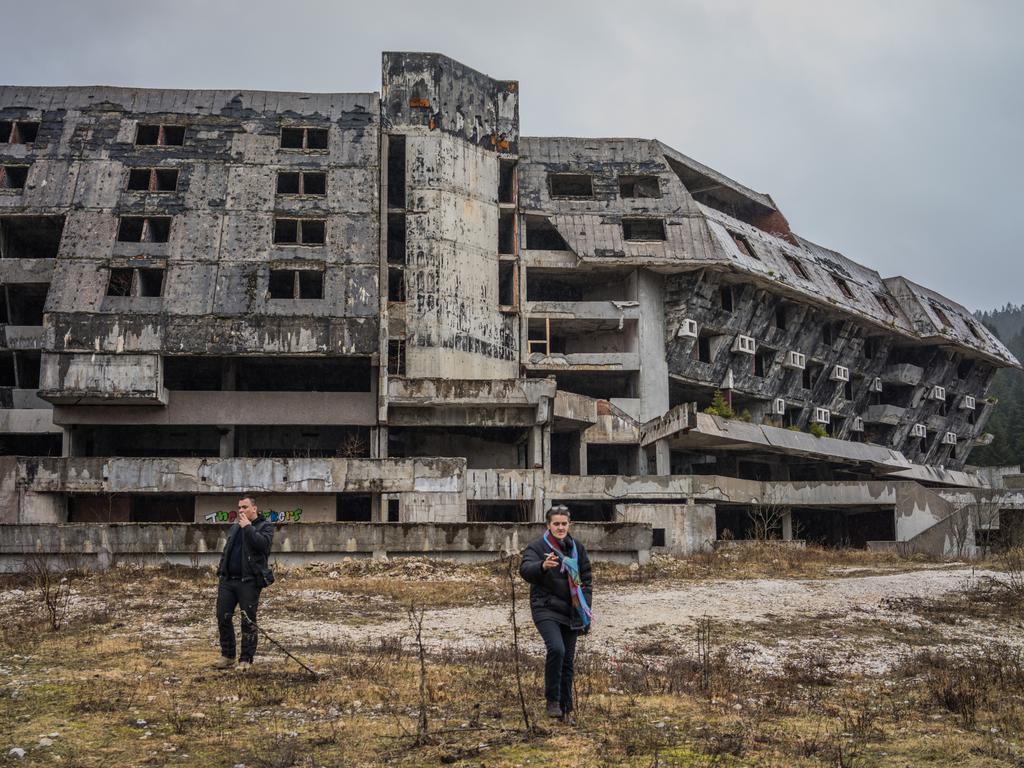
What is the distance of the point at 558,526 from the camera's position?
358 inches

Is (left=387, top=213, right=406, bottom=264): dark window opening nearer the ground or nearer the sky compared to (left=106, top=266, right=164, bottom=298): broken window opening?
nearer the sky

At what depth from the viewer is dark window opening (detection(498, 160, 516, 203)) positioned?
157 ft

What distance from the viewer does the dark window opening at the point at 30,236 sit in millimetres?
42975

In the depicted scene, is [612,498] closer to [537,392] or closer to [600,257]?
[537,392]

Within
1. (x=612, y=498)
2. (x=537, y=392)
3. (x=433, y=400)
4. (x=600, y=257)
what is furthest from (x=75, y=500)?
(x=600, y=257)

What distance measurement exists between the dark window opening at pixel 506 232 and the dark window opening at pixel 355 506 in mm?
13493

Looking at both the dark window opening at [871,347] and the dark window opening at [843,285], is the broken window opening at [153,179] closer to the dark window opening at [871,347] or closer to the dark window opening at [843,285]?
the dark window opening at [843,285]

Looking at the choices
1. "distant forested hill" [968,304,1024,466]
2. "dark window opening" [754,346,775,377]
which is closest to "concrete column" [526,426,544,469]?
"dark window opening" [754,346,775,377]

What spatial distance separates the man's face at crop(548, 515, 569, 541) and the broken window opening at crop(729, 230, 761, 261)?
42064 mm

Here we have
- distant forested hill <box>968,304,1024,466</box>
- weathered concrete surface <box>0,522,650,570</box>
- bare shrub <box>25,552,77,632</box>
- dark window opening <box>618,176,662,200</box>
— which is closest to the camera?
bare shrub <box>25,552,77,632</box>

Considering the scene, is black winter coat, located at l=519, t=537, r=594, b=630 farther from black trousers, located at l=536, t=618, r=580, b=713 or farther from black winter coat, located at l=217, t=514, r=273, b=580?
black winter coat, located at l=217, t=514, r=273, b=580

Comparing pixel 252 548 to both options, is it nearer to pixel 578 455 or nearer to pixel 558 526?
pixel 558 526

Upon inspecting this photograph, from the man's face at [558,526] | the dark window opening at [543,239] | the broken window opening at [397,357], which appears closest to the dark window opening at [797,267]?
the dark window opening at [543,239]

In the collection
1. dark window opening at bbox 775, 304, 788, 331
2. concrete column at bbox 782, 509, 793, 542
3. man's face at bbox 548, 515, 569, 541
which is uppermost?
dark window opening at bbox 775, 304, 788, 331
